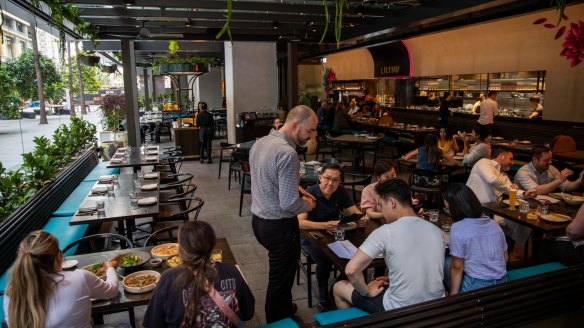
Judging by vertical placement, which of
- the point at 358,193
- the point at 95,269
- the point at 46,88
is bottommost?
the point at 358,193

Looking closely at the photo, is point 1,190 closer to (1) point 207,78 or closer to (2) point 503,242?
(2) point 503,242

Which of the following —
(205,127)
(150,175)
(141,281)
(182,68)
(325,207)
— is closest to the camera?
(141,281)

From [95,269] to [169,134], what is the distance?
15336 mm

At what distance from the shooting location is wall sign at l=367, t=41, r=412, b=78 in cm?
1705

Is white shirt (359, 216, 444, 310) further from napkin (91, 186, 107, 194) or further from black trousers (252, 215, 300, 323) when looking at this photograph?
napkin (91, 186, 107, 194)

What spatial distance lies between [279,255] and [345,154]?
9.94 metres

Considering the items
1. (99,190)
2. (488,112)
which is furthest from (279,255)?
(488,112)

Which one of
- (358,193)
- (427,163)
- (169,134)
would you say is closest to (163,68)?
(169,134)

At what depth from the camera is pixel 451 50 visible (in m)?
15.0

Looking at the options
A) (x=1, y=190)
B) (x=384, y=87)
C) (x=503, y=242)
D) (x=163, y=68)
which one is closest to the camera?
(x=503, y=242)

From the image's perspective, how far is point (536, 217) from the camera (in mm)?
4164

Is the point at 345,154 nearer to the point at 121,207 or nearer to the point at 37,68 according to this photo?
the point at 37,68

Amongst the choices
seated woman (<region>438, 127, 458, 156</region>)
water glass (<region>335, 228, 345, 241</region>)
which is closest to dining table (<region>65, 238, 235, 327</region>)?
water glass (<region>335, 228, 345, 241</region>)

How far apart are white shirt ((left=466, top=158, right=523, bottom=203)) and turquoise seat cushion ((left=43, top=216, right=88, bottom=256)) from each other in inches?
181
